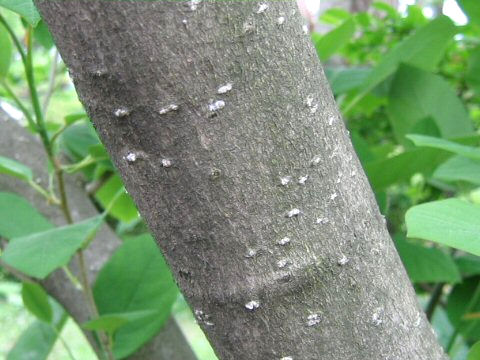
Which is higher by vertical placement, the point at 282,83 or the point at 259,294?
the point at 282,83

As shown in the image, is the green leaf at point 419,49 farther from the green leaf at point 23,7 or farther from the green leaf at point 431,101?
the green leaf at point 23,7

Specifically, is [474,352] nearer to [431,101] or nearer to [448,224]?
[448,224]

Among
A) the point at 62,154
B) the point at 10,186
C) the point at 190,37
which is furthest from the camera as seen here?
the point at 62,154

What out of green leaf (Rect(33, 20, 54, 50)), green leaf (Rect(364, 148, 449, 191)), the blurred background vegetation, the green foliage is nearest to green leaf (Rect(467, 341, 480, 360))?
the blurred background vegetation

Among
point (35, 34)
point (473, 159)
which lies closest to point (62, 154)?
point (35, 34)

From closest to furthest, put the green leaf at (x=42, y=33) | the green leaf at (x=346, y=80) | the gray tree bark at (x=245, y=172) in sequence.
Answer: the gray tree bark at (x=245, y=172), the green leaf at (x=42, y=33), the green leaf at (x=346, y=80)

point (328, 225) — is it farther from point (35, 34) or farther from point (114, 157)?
point (35, 34)

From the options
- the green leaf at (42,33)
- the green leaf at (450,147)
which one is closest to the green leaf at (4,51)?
the green leaf at (42,33)

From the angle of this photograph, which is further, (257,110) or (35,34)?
(35,34)
